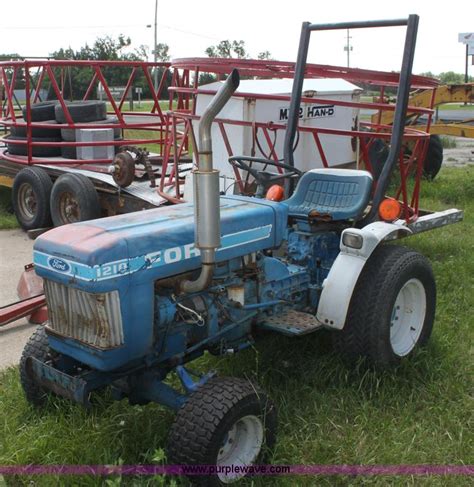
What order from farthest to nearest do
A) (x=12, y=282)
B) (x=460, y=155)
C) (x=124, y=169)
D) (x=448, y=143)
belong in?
(x=448, y=143) < (x=460, y=155) < (x=124, y=169) < (x=12, y=282)

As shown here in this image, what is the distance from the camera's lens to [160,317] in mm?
2785

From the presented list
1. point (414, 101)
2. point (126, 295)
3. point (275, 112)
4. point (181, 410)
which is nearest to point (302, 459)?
point (181, 410)

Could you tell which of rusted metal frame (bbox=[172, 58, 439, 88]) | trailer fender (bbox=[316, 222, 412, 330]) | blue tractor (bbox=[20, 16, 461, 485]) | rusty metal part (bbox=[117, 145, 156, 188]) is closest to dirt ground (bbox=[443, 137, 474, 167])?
rusted metal frame (bbox=[172, 58, 439, 88])

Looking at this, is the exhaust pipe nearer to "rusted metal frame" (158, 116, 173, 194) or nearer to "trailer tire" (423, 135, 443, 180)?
"rusted metal frame" (158, 116, 173, 194)

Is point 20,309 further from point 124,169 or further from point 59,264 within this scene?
point 124,169

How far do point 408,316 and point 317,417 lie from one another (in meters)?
0.93

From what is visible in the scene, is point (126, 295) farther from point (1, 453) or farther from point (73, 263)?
point (1, 453)

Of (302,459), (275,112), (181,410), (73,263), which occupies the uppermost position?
(275,112)

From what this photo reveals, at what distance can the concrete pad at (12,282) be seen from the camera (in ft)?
13.7

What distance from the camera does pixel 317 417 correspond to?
3168 millimetres

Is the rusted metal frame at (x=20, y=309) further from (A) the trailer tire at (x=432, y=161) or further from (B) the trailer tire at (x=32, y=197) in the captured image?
(A) the trailer tire at (x=432, y=161)

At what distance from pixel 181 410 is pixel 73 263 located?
2.35 ft

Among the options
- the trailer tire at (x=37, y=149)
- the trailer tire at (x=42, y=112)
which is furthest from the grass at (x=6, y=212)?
the trailer tire at (x=42, y=112)

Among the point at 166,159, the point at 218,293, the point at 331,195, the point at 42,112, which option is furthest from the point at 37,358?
the point at 42,112
